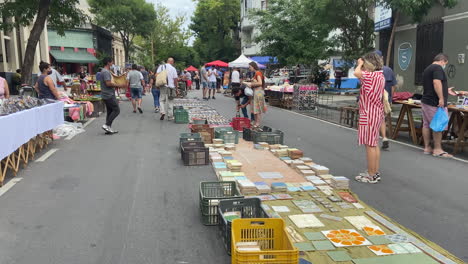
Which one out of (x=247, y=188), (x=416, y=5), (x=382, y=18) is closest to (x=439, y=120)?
(x=247, y=188)

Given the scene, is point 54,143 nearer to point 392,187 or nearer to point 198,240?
point 198,240

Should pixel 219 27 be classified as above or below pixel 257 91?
above

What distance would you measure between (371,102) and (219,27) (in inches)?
2290

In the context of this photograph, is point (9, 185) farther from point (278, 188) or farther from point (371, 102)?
point (371, 102)


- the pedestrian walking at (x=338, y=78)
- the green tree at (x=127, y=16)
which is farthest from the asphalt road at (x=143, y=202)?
the green tree at (x=127, y=16)

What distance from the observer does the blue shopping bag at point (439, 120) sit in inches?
313

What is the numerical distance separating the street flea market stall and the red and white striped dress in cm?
88

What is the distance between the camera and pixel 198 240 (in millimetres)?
4258

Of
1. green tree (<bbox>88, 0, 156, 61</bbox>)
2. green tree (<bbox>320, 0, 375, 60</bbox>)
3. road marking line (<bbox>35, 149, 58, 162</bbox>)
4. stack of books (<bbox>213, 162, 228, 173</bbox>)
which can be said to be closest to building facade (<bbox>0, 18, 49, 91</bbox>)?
green tree (<bbox>88, 0, 156, 61</bbox>)

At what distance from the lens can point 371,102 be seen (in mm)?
6184

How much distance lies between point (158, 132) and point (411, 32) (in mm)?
14318

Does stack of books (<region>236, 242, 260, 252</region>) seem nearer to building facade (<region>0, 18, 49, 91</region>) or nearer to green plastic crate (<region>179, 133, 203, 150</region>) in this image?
green plastic crate (<region>179, 133, 203, 150</region>)

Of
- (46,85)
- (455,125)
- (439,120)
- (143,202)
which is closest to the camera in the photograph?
(143,202)

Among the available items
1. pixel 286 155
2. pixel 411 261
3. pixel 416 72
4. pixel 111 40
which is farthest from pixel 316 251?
pixel 111 40
